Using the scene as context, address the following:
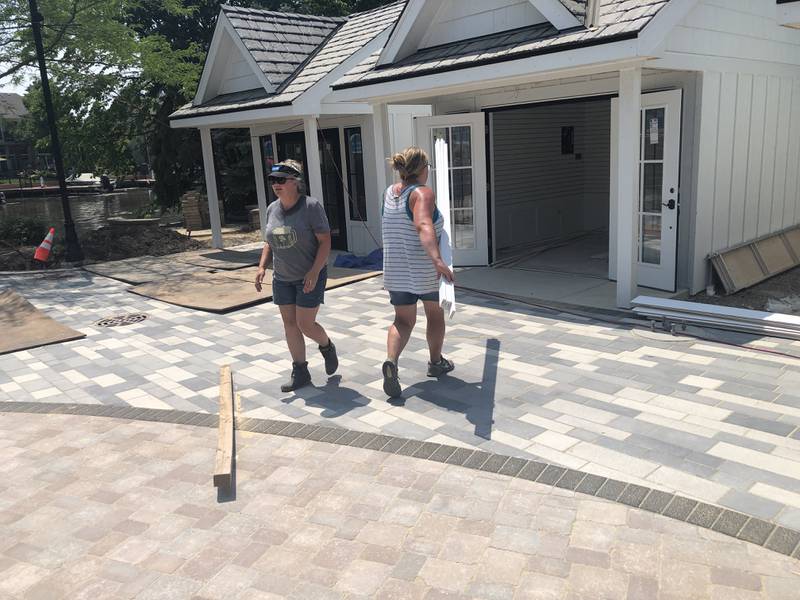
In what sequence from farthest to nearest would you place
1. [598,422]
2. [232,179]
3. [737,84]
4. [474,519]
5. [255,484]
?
[232,179]
[737,84]
[598,422]
[255,484]
[474,519]

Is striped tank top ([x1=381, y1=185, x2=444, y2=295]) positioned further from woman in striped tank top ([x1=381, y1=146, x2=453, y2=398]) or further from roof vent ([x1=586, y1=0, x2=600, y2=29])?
roof vent ([x1=586, y1=0, x2=600, y2=29])

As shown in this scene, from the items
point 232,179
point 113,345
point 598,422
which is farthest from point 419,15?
point 232,179

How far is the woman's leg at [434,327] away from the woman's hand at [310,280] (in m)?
0.88

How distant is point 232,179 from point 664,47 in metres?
15.8

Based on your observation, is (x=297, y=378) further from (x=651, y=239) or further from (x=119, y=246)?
(x=119, y=246)

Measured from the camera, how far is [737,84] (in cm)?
782

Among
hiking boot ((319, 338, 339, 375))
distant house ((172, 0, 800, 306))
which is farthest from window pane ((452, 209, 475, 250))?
hiking boot ((319, 338, 339, 375))

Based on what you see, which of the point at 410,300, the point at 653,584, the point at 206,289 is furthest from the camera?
the point at 206,289

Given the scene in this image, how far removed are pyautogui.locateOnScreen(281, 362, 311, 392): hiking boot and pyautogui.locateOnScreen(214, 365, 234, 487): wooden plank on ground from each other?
0.46m

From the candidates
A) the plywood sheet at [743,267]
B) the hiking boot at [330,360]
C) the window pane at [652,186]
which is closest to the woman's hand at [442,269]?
the hiking boot at [330,360]

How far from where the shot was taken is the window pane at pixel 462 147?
974 cm

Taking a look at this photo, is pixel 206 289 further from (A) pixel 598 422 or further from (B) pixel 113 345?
(A) pixel 598 422

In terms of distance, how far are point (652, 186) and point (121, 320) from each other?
6.81m

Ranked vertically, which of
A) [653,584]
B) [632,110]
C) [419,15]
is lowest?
[653,584]
